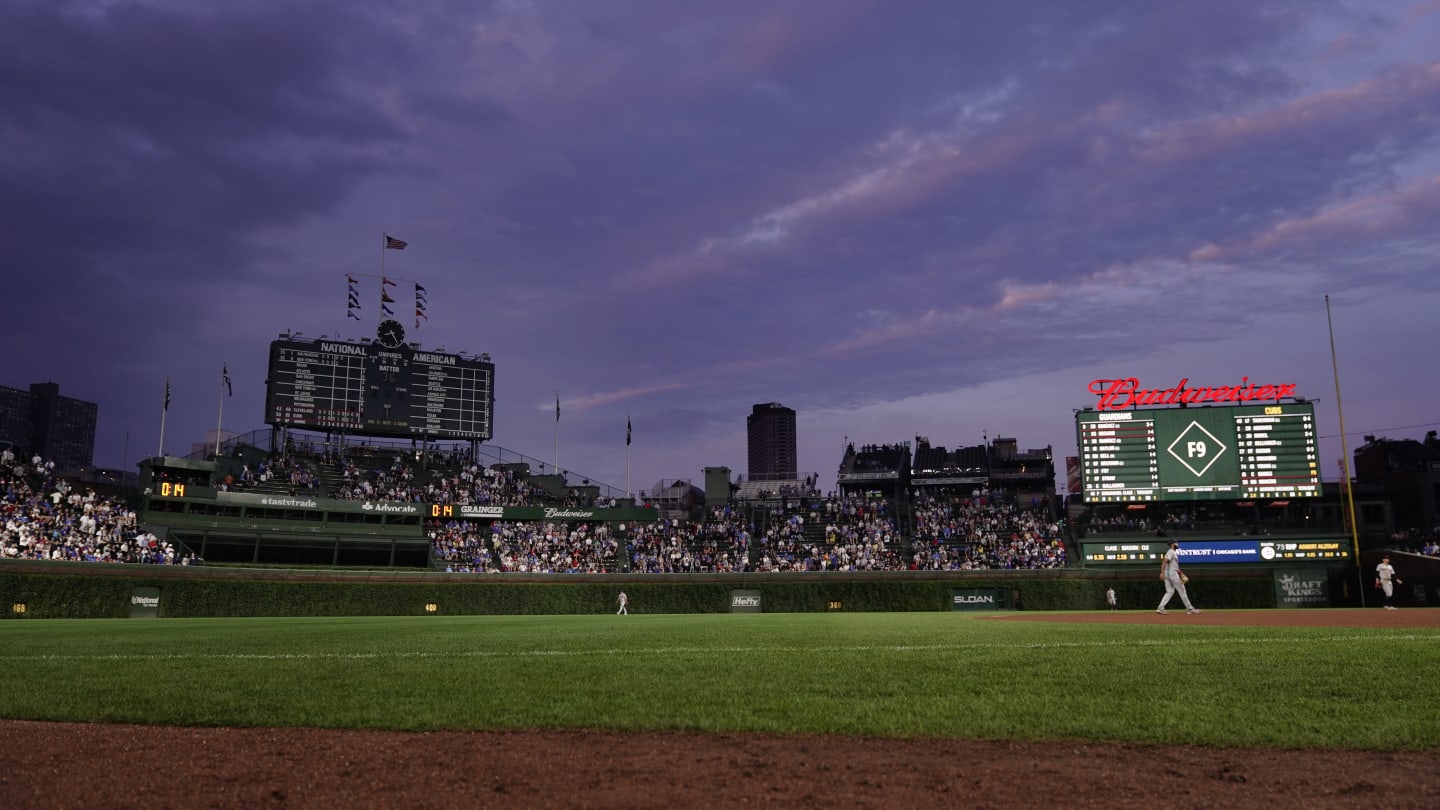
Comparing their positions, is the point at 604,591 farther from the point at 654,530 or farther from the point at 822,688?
the point at 822,688

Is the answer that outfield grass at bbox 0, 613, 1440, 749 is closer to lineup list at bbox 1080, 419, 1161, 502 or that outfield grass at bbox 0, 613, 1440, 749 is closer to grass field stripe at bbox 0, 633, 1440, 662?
grass field stripe at bbox 0, 633, 1440, 662

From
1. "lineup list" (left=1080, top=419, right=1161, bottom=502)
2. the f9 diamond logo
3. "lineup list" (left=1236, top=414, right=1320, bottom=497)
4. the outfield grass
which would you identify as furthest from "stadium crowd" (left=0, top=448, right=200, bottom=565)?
"lineup list" (left=1236, top=414, right=1320, bottom=497)

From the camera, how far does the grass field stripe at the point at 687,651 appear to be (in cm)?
1338

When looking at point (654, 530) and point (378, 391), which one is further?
point (378, 391)

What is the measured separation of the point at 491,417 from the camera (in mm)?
71562

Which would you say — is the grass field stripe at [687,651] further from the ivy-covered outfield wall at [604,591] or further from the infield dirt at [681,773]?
the ivy-covered outfield wall at [604,591]

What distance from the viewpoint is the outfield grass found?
7.49 meters

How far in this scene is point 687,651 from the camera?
13922 mm

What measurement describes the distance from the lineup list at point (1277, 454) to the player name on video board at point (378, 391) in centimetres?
5051

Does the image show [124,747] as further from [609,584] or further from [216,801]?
[609,584]

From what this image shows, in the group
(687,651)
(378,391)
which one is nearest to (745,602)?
(378,391)

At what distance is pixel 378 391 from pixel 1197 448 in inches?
2098

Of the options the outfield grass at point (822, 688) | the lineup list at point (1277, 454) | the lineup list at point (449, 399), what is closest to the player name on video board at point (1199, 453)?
the lineup list at point (1277, 454)

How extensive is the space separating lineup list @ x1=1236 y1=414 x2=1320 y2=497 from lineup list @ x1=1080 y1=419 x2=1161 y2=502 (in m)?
4.61
